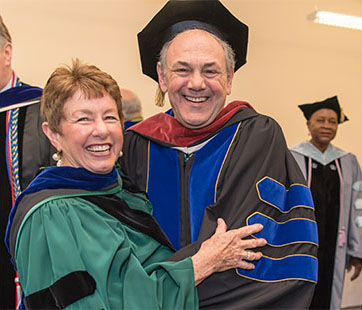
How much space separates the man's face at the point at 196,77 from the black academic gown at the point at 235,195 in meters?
0.08

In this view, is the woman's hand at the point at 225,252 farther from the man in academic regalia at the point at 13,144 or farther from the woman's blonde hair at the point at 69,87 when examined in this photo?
the man in academic regalia at the point at 13,144

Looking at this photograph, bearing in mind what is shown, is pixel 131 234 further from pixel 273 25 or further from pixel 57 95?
pixel 273 25

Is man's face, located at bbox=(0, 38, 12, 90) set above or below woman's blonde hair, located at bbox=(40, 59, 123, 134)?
above

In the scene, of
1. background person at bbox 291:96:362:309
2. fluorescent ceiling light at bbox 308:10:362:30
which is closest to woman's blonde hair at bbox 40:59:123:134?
background person at bbox 291:96:362:309

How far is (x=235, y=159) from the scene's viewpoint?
188 cm

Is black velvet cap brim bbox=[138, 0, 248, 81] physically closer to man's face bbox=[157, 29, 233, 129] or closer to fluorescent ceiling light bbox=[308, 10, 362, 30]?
man's face bbox=[157, 29, 233, 129]

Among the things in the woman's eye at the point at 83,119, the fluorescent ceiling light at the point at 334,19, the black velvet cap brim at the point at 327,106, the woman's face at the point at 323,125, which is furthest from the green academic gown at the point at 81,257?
the fluorescent ceiling light at the point at 334,19

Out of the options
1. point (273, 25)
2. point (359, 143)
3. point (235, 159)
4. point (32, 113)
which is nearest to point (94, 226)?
point (235, 159)

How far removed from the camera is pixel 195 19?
79.0 inches

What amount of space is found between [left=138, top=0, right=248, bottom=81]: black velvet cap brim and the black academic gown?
0.99 ft

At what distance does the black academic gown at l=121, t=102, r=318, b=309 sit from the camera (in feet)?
5.70

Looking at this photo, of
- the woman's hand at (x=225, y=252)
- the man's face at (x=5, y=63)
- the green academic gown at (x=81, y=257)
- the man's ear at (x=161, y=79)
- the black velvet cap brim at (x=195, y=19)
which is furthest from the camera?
the man's face at (x=5, y=63)

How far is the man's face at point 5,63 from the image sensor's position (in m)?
2.50

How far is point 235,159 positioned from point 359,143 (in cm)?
582
